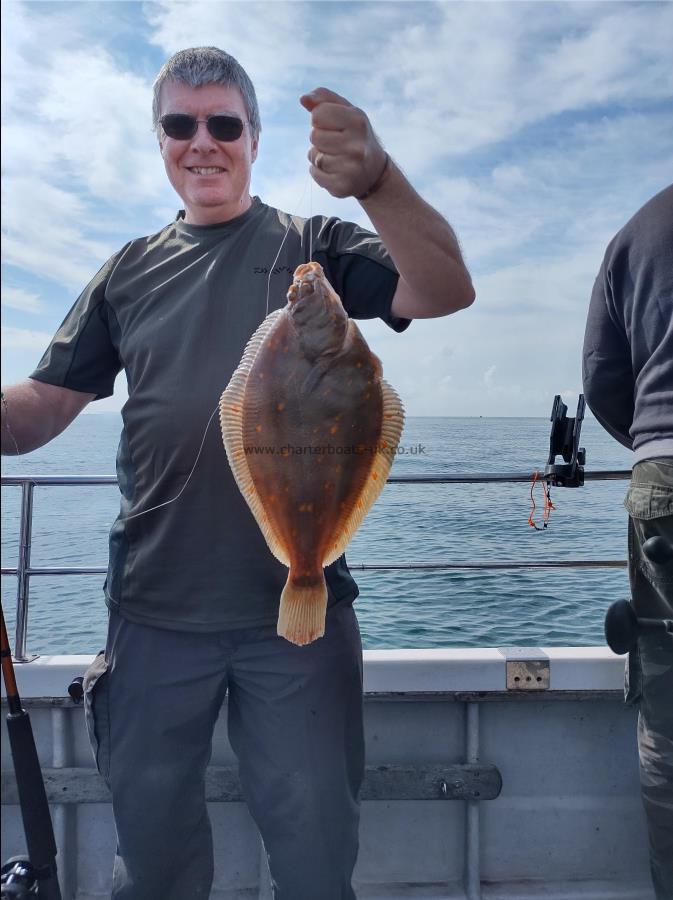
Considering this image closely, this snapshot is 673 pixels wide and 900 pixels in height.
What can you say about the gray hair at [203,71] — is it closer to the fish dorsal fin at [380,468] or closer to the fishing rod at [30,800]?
the fish dorsal fin at [380,468]

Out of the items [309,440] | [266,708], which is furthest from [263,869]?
[309,440]

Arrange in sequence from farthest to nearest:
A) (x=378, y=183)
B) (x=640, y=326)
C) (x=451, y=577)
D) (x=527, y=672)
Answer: (x=451, y=577)
(x=527, y=672)
(x=640, y=326)
(x=378, y=183)

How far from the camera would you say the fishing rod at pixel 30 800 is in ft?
5.86

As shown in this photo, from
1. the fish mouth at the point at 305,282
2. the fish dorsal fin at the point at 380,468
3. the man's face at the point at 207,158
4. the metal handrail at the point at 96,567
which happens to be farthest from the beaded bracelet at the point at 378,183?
the metal handrail at the point at 96,567

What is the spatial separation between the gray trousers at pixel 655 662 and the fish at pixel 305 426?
39.1 inches

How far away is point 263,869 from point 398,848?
0.54 metres

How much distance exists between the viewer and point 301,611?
1740 millimetres

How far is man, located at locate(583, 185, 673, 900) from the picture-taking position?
2.31m

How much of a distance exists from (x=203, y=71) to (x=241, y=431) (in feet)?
3.44

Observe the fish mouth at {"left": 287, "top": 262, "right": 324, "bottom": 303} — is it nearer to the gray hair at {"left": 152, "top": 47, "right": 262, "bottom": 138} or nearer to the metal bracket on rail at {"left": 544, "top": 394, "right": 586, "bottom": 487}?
the gray hair at {"left": 152, "top": 47, "right": 262, "bottom": 138}

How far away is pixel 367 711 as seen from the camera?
9.75 ft

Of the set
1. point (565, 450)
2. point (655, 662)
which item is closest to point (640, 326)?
point (565, 450)

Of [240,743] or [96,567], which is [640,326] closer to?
[240,743]

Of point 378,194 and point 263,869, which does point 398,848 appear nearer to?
point 263,869
